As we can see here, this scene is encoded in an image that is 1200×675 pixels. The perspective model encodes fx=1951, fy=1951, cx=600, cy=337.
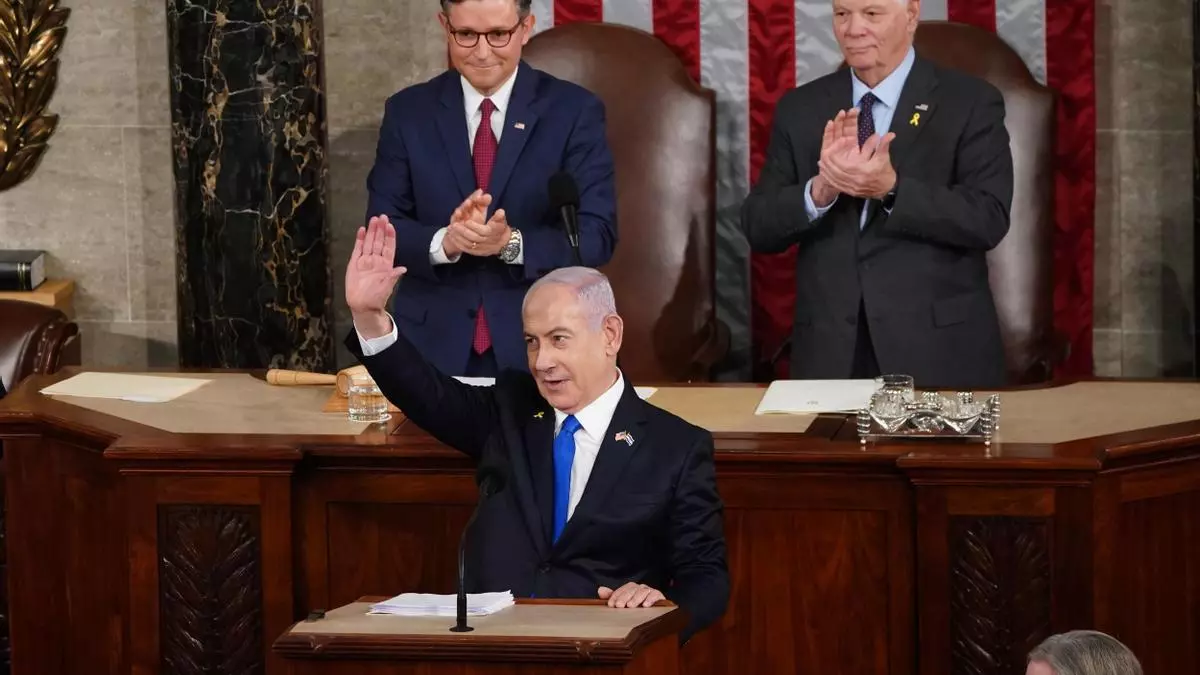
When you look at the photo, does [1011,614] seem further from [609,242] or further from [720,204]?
[720,204]

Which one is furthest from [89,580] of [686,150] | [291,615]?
[686,150]

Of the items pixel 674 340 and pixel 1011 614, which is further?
pixel 674 340

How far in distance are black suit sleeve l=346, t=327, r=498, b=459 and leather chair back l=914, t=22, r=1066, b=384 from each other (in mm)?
3011

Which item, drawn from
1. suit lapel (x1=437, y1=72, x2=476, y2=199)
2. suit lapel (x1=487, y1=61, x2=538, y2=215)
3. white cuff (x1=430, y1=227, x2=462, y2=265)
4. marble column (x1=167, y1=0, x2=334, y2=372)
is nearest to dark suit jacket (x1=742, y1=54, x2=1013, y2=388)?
suit lapel (x1=487, y1=61, x2=538, y2=215)

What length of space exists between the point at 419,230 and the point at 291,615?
125cm

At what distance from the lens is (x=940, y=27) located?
6.50m

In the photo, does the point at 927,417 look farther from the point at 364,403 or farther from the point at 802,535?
the point at 364,403

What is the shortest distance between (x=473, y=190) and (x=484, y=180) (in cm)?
6

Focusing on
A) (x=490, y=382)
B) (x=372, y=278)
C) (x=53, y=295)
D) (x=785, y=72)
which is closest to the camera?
(x=372, y=278)

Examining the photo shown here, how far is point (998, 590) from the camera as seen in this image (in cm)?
406

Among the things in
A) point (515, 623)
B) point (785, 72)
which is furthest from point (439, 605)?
point (785, 72)

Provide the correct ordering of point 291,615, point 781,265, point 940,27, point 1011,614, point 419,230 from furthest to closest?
point 781,265 → point 940,27 → point 419,230 → point 291,615 → point 1011,614

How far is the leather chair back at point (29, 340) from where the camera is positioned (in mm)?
5906

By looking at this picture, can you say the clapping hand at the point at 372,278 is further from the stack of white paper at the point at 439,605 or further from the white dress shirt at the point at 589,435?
the stack of white paper at the point at 439,605
